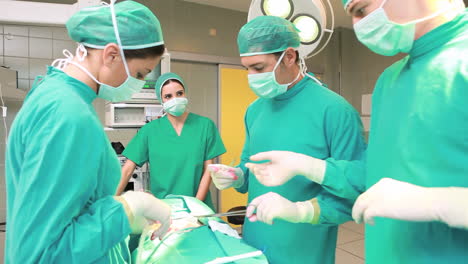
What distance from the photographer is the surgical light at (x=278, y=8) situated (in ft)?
4.73

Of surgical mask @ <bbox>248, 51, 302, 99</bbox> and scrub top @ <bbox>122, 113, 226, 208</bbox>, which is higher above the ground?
surgical mask @ <bbox>248, 51, 302, 99</bbox>

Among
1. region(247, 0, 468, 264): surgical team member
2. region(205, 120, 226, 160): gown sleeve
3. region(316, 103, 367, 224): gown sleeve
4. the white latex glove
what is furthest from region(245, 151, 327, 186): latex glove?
region(205, 120, 226, 160): gown sleeve

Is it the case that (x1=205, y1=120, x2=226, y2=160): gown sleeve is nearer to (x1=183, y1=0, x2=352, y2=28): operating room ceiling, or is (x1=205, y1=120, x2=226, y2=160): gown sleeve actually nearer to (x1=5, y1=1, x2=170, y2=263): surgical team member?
(x1=5, y1=1, x2=170, y2=263): surgical team member

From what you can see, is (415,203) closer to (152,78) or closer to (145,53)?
(145,53)

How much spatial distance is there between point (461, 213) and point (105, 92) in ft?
3.07

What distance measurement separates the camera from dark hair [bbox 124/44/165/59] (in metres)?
0.93

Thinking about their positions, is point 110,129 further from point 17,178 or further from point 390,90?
point 390,90

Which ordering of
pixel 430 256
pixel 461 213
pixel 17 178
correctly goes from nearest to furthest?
1. pixel 461 213
2. pixel 430 256
3. pixel 17 178

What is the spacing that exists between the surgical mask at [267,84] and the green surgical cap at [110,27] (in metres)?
0.51

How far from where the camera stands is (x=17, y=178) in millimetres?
782

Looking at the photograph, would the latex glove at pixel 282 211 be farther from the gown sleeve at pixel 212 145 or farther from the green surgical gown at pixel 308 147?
the gown sleeve at pixel 212 145

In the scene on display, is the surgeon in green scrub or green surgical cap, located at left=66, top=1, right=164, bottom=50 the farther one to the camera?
the surgeon in green scrub

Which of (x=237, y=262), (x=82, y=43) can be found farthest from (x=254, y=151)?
(x=82, y=43)

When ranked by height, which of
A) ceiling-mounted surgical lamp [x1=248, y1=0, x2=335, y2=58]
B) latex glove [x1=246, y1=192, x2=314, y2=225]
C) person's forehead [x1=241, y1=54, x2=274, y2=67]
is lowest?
latex glove [x1=246, y1=192, x2=314, y2=225]
